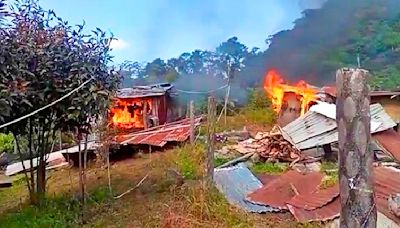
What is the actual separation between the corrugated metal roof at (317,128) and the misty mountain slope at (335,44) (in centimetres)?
1130

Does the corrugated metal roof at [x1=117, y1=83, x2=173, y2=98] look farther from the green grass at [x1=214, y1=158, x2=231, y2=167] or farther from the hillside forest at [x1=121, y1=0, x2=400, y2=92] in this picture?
the green grass at [x1=214, y1=158, x2=231, y2=167]

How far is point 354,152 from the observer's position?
2.46 metres

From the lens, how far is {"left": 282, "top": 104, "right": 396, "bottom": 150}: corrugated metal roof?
11.1 meters

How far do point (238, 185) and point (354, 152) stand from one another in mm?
5957

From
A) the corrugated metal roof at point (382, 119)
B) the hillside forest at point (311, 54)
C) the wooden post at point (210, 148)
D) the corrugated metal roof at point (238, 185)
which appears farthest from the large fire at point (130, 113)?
the wooden post at point (210, 148)

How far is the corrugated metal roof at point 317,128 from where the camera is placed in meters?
11.1

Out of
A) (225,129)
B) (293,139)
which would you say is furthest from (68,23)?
(225,129)

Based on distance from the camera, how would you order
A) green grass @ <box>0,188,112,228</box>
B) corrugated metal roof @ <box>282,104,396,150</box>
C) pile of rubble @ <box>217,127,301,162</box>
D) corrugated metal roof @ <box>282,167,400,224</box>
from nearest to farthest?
corrugated metal roof @ <box>282,167,400,224</box>, green grass @ <box>0,188,112,228</box>, corrugated metal roof @ <box>282,104,396,150</box>, pile of rubble @ <box>217,127,301,162</box>

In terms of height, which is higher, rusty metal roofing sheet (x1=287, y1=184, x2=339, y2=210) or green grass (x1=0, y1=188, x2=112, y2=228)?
rusty metal roofing sheet (x1=287, y1=184, x2=339, y2=210)

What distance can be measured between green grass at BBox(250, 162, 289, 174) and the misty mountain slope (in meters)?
12.7

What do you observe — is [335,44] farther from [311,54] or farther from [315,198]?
[315,198]

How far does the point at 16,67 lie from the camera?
6148 mm

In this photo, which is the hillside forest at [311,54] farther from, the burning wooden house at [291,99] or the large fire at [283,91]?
the burning wooden house at [291,99]

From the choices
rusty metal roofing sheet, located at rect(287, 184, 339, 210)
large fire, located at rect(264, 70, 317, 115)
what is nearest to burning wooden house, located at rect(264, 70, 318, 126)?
large fire, located at rect(264, 70, 317, 115)
